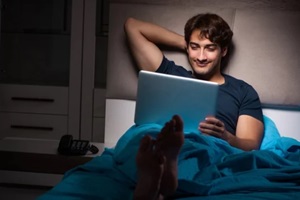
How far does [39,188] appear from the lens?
1.77 meters

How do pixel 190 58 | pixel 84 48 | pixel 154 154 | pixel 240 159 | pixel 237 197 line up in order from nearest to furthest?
pixel 154 154 < pixel 237 197 < pixel 240 159 < pixel 190 58 < pixel 84 48

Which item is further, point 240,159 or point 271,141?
point 271,141

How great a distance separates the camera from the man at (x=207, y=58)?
1.93 m

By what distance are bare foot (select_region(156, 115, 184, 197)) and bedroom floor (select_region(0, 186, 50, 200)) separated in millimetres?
948

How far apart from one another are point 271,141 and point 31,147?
1057 mm

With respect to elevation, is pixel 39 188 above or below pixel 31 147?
below

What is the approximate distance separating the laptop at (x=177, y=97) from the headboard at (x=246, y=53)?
477 mm

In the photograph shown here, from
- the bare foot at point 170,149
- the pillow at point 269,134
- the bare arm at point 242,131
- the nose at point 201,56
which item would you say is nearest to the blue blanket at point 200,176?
the bare foot at point 170,149

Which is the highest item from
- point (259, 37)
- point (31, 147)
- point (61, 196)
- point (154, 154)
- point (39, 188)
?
point (259, 37)

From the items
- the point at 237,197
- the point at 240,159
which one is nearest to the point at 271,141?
the point at 240,159

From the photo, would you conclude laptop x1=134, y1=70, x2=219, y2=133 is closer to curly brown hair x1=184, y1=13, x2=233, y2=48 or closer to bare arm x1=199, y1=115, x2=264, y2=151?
bare arm x1=199, y1=115, x2=264, y2=151

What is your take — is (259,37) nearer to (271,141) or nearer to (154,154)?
(271,141)

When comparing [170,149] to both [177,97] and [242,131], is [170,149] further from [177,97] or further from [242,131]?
[242,131]

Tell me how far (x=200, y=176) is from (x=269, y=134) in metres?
0.85
